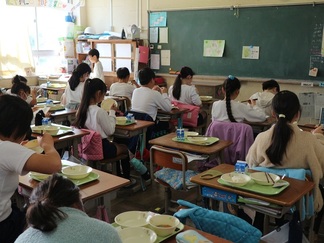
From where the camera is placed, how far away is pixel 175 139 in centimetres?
343

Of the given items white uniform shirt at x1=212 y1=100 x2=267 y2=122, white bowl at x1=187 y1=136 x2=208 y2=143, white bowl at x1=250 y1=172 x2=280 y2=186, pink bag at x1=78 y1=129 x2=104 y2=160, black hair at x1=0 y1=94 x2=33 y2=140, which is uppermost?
black hair at x1=0 y1=94 x2=33 y2=140

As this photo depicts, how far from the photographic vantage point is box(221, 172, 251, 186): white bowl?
7.20ft

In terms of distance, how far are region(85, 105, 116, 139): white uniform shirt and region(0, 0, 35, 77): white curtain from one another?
4.26m

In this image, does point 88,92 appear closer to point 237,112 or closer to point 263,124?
point 237,112

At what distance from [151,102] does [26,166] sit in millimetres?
2899

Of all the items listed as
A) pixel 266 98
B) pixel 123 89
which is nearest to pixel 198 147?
pixel 266 98

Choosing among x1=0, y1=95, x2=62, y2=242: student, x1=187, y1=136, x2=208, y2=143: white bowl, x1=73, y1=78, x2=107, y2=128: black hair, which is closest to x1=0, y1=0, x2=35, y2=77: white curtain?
x1=73, y1=78, x2=107, y2=128: black hair

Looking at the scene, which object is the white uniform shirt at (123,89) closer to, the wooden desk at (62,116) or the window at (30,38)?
the wooden desk at (62,116)

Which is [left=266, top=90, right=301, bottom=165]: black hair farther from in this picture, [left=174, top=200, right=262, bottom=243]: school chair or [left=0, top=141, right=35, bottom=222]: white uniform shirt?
A: [left=0, top=141, right=35, bottom=222]: white uniform shirt

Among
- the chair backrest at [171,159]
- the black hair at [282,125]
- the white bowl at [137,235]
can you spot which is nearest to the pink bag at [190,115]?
the chair backrest at [171,159]

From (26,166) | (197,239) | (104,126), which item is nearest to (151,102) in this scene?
(104,126)

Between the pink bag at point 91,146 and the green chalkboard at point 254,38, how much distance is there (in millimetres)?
3710

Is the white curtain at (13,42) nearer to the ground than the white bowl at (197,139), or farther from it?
farther from it

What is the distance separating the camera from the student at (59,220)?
1104 mm
